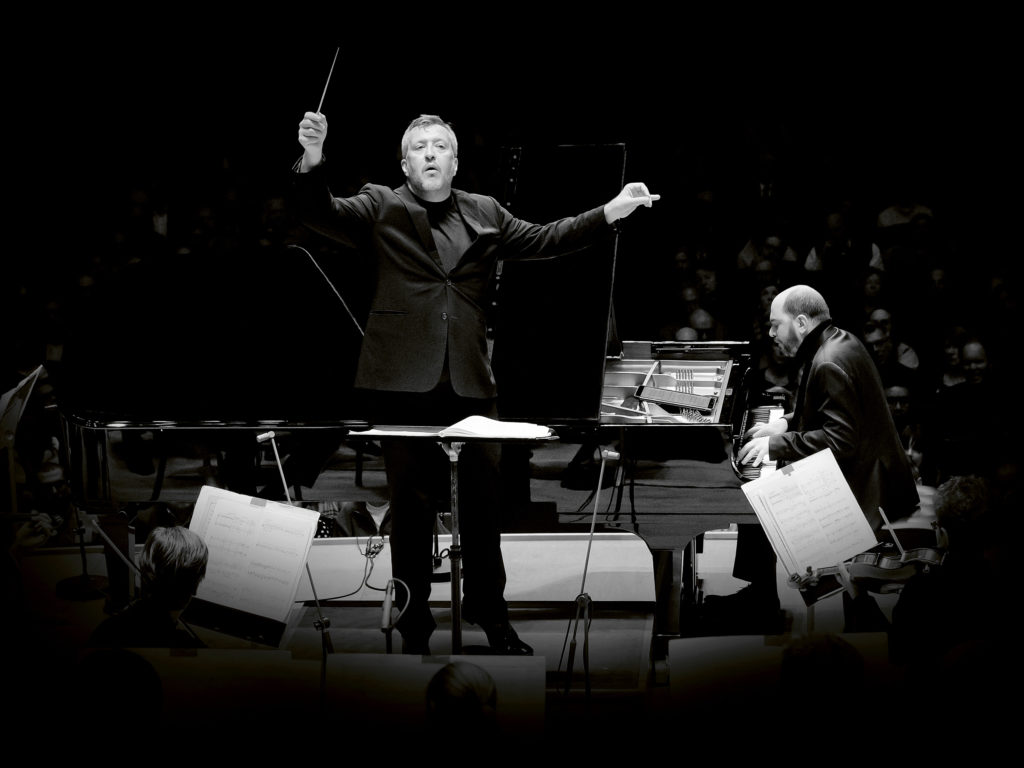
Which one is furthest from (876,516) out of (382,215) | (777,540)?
(382,215)

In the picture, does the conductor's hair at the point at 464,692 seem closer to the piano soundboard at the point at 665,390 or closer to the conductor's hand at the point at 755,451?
the piano soundboard at the point at 665,390

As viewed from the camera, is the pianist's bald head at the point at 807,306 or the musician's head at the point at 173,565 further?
the pianist's bald head at the point at 807,306

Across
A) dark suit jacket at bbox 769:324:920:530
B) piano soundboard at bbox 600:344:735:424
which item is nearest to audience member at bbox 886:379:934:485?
dark suit jacket at bbox 769:324:920:530

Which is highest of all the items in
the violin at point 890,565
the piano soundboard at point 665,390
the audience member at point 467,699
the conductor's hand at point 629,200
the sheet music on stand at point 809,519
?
the conductor's hand at point 629,200

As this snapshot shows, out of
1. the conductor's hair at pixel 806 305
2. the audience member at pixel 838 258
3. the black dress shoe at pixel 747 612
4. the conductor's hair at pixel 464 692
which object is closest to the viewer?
the conductor's hair at pixel 464 692

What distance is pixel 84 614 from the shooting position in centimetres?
350

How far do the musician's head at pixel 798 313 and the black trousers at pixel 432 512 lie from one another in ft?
3.23

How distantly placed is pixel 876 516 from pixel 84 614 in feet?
8.80

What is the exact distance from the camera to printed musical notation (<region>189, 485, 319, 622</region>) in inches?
105

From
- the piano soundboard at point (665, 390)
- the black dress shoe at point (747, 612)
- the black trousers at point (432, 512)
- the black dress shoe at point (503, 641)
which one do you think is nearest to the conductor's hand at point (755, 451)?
the piano soundboard at point (665, 390)

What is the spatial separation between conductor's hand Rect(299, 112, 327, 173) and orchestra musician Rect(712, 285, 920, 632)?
1.47 m

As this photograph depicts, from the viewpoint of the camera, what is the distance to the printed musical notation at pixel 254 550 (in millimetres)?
2662

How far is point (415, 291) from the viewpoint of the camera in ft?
9.39

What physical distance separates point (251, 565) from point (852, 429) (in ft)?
5.77
